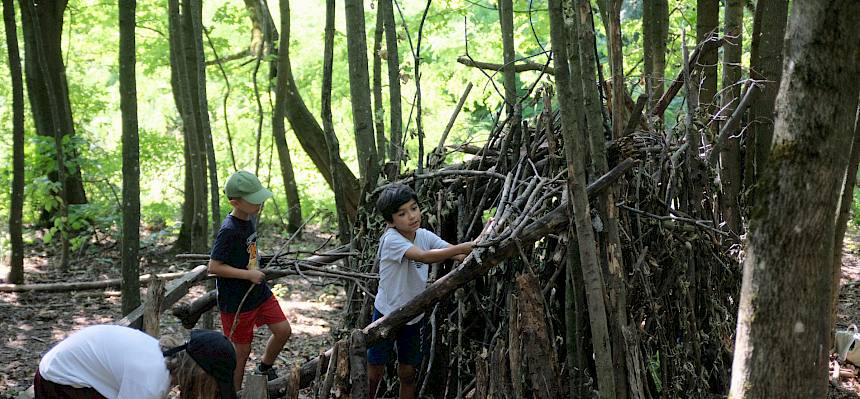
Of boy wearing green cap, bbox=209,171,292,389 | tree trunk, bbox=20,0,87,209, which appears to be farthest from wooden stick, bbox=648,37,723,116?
tree trunk, bbox=20,0,87,209

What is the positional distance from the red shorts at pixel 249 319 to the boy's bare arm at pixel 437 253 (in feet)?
3.71

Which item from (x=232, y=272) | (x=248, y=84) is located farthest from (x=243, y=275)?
(x=248, y=84)

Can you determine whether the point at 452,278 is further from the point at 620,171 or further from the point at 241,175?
the point at 241,175

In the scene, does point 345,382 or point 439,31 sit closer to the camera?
point 345,382

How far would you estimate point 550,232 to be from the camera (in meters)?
3.84

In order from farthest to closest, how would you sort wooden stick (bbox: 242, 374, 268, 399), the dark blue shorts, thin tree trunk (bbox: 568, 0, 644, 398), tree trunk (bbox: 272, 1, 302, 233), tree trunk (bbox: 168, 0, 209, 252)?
tree trunk (bbox: 272, 1, 302, 233) < tree trunk (bbox: 168, 0, 209, 252) < the dark blue shorts < thin tree trunk (bbox: 568, 0, 644, 398) < wooden stick (bbox: 242, 374, 268, 399)

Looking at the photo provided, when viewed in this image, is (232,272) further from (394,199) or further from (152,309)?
(394,199)

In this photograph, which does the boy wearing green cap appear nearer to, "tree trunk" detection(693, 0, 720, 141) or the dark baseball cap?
the dark baseball cap

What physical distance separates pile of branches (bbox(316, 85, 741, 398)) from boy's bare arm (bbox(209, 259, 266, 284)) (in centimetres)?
65

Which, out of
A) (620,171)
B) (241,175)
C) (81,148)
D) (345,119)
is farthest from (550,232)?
(345,119)

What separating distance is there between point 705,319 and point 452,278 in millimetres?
1790

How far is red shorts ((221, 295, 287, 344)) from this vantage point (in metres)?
4.55

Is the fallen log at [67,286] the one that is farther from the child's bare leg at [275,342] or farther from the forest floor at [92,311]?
the child's bare leg at [275,342]

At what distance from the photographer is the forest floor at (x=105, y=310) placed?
6.18 metres
